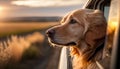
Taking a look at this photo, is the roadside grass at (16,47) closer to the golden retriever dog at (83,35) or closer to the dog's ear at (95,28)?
the golden retriever dog at (83,35)

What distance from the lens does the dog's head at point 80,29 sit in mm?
4285

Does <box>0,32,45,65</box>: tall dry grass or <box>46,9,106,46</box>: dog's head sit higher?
<box>46,9,106,46</box>: dog's head

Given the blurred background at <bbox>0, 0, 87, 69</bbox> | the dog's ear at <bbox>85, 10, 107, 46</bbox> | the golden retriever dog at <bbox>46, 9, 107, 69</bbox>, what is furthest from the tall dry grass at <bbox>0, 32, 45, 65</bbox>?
the dog's ear at <bbox>85, 10, 107, 46</bbox>

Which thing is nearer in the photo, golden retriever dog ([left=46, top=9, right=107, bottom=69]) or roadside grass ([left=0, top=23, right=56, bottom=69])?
golden retriever dog ([left=46, top=9, right=107, bottom=69])

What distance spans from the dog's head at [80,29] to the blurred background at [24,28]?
1.99 metres

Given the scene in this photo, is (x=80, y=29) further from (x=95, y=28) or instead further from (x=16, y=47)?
(x=16, y=47)

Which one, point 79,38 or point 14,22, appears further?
point 14,22

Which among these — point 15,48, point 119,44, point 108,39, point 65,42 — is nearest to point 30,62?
point 15,48

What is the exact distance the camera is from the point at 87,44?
14.2ft

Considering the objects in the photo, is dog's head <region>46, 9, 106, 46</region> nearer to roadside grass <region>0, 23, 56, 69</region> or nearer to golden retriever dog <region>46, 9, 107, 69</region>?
golden retriever dog <region>46, 9, 107, 69</region>

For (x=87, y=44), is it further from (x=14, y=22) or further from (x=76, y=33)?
(x=14, y=22)

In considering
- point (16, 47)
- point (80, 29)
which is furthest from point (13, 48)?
point (80, 29)

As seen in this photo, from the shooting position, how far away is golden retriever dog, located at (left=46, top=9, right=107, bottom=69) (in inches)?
166

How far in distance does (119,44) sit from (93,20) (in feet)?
4.38
